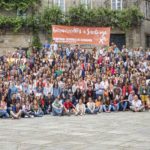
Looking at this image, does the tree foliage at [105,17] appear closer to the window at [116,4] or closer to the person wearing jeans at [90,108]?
the window at [116,4]

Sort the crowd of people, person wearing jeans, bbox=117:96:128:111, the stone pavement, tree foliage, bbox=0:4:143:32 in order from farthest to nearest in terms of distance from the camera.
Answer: tree foliage, bbox=0:4:143:32 < person wearing jeans, bbox=117:96:128:111 < the crowd of people < the stone pavement

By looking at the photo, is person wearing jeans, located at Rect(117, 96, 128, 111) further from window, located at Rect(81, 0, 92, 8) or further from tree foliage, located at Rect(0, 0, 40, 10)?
window, located at Rect(81, 0, 92, 8)

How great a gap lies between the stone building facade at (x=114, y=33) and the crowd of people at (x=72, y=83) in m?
7.70

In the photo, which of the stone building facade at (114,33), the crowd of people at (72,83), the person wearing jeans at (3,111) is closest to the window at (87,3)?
the stone building facade at (114,33)

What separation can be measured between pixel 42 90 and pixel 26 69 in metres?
2.72

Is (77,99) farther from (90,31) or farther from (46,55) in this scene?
(90,31)

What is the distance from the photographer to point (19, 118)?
20.6m

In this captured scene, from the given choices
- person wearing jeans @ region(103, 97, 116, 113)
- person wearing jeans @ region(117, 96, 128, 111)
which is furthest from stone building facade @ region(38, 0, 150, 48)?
person wearing jeans @ region(103, 97, 116, 113)

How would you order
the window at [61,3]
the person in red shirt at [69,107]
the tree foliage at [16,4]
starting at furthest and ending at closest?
the window at [61,3], the tree foliage at [16,4], the person in red shirt at [69,107]

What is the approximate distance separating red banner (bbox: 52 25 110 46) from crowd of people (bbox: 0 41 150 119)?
2905 mm

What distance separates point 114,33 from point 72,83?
13746mm

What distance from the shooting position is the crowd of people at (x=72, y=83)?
22.1m

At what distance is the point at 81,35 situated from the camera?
105ft

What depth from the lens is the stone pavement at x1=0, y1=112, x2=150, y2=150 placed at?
12.7 metres
